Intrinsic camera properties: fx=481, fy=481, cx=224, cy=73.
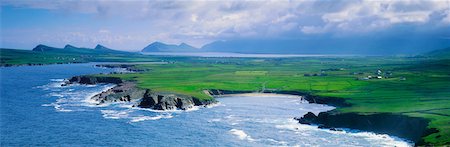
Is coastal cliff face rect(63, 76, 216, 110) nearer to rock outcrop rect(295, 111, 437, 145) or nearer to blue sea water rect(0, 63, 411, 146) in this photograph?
blue sea water rect(0, 63, 411, 146)

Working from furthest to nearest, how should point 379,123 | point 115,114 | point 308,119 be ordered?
point 115,114, point 308,119, point 379,123

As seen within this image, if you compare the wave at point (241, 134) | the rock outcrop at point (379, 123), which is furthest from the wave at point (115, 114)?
the rock outcrop at point (379, 123)

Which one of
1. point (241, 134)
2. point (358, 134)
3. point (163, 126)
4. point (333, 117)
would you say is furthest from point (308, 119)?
point (163, 126)

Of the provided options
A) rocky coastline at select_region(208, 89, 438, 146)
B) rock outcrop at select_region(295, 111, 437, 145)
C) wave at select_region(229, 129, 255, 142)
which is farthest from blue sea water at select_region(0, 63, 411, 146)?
rock outcrop at select_region(295, 111, 437, 145)

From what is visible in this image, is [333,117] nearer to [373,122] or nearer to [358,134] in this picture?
[373,122]

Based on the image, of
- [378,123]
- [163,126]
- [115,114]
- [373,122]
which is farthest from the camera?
[115,114]

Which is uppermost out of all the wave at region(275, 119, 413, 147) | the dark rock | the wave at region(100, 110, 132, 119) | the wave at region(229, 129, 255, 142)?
the dark rock

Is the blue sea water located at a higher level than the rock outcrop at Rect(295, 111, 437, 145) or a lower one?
lower

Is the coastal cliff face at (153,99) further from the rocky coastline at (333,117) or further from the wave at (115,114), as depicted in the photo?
the wave at (115,114)
